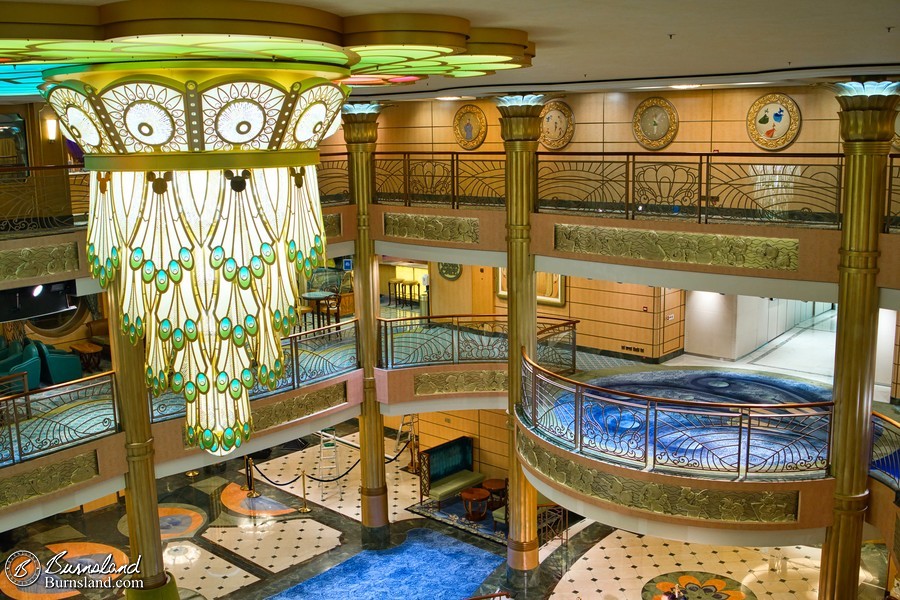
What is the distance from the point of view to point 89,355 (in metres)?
16.9

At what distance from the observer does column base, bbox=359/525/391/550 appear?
1478 centimetres

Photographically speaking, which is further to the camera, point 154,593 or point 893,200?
point 154,593

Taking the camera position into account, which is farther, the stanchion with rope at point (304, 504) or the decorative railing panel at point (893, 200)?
the stanchion with rope at point (304, 504)

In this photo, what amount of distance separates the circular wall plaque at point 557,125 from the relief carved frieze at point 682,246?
3617 millimetres

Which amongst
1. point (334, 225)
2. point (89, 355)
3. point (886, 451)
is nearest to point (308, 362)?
point (334, 225)

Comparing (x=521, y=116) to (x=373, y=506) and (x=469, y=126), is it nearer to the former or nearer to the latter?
(x=469, y=126)

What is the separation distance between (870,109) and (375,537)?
1026 cm

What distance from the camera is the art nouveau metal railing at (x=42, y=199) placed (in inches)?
417

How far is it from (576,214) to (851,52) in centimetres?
529

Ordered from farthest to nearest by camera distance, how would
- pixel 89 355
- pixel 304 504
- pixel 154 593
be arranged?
pixel 89 355 → pixel 304 504 → pixel 154 593

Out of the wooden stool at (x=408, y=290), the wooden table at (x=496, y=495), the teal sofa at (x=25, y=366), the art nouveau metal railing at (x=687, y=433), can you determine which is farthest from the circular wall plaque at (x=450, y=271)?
the teal sofa at (x=25, y=366)

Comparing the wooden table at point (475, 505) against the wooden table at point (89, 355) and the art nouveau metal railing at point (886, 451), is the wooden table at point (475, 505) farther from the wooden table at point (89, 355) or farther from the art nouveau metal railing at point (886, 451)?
the wooden table at point (89, 355)

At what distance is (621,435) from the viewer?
10.2 metres

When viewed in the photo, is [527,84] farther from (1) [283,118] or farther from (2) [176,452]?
(1) [283,118]
